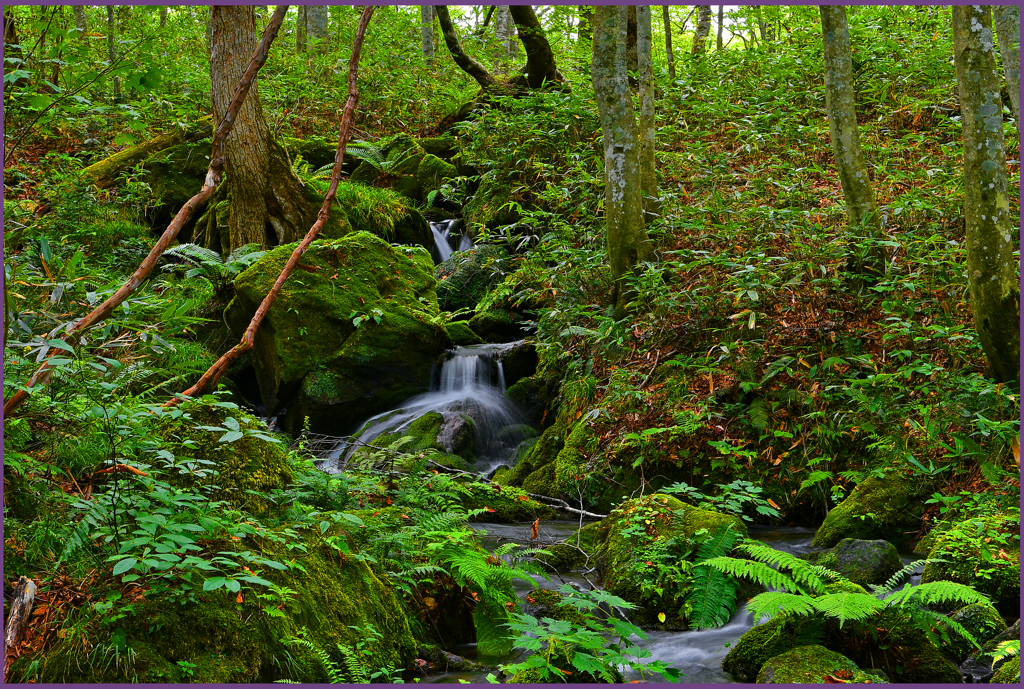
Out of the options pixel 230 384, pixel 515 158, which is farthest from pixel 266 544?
pixel 515 158

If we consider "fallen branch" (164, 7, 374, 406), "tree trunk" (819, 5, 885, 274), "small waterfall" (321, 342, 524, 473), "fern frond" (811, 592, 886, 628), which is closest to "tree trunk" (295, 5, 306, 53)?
"small waterfall" (321, 342, 524, 473)

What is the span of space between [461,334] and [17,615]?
291 inches

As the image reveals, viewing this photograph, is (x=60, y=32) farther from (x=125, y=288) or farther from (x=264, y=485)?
(x=264, y=485)

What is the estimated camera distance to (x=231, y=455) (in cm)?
371

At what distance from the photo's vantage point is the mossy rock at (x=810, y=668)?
3.17 metres

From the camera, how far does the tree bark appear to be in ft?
43.7

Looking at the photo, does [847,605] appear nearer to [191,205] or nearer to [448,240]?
[191,205]

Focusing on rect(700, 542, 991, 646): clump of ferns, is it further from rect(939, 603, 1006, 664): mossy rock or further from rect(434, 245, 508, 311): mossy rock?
rect(434, 245, 508, 311): mossy rock

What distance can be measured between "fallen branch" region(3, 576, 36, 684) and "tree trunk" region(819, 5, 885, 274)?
739 centimetres

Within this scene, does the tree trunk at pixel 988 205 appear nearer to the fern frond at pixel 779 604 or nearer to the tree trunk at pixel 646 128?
the fern frond at pixel 779 604

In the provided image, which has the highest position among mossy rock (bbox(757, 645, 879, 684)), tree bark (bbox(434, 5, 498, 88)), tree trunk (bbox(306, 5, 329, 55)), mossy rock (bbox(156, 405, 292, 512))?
tree trunk (bbox(306, 5, 329, 55))

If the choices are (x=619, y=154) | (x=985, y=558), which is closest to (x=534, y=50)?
(x=619, y=154)

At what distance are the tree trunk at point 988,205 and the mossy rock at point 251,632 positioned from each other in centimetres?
496

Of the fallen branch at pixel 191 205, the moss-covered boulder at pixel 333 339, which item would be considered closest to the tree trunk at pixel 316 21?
the moss-covered boulder at pixel 333 339
